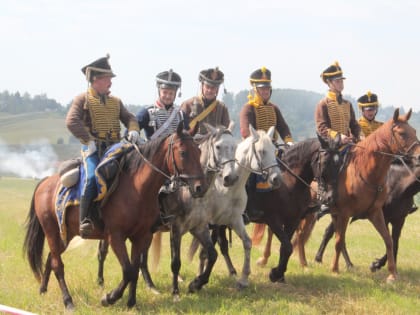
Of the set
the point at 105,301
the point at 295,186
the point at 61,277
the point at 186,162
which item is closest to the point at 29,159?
the point at 295,186

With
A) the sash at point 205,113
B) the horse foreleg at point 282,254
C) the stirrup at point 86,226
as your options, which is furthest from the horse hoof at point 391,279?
the stirrup at point 86,226

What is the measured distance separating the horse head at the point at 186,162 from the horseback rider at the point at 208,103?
8.45ft

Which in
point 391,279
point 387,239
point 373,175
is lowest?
point 391,279

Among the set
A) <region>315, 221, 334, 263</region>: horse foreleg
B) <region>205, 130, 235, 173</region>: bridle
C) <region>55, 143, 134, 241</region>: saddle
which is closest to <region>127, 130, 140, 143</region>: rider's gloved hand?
<region>55, 143, 134, 241</region>: saddle

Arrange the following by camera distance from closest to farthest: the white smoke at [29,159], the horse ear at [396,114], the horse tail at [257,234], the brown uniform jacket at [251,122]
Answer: the horse ear at [396,114]
the brown uniform jacket at [251,122]
the horse tail at [257,234]
the white smoke at [29,159]

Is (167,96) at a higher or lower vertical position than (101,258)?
higher

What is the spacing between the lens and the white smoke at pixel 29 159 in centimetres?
9612

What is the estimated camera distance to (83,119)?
863 centimetres

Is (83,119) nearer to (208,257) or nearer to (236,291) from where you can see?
(208,257)

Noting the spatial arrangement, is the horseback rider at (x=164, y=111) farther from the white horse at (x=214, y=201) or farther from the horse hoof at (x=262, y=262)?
the horse hoof at (x=262, y=262)

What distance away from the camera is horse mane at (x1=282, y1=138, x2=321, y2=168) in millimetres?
10133

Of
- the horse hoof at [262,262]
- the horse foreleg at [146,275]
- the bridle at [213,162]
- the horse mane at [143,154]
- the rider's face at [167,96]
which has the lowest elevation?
the horse hoof at [262,262]

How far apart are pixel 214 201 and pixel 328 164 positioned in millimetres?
2369

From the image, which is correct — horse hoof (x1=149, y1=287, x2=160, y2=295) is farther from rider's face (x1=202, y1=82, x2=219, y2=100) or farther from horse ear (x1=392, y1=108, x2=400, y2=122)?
horse ear (x1=392, y1=108, x2=400, y2=122)
